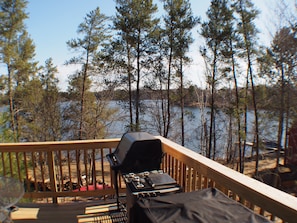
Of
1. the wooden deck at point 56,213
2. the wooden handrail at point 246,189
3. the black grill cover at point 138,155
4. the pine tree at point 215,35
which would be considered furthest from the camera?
the pine tree at point 215,35

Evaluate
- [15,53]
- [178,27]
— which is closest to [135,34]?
[178,27]

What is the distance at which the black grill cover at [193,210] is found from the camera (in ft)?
3.27

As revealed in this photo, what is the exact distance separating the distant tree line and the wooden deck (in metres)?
8.08

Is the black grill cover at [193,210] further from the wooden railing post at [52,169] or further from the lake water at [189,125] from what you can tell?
the lake water at [189,125]

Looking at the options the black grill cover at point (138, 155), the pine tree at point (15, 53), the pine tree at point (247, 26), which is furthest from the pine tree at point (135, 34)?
the black grill cover at point (138, 155)

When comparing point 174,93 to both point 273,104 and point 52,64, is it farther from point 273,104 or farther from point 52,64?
point 52,64

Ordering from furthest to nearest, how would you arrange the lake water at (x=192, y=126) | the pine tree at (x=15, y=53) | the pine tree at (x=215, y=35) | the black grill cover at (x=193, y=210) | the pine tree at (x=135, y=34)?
1. the lake water at (x=192, y=126)
2. the pine tree at (x=215, y=35)
3. the pine tree at (x=135, y=34)
4. the pine tree at (x=15, y=53)
5. the black grill cover at (x=193, y=210)

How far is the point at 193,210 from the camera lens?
3.55ft

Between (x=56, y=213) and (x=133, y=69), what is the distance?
9594 mm

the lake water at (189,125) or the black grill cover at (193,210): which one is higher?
the black grill cover at (193,210)

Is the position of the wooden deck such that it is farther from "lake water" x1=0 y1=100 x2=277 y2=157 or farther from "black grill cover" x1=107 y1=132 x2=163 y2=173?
"lake water" x1=0 y1=100 x2=277 y2=157

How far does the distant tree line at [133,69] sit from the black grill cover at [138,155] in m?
8.59

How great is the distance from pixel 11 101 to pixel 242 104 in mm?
12248

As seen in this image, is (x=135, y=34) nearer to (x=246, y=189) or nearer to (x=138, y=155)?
(x=138, y=155)
